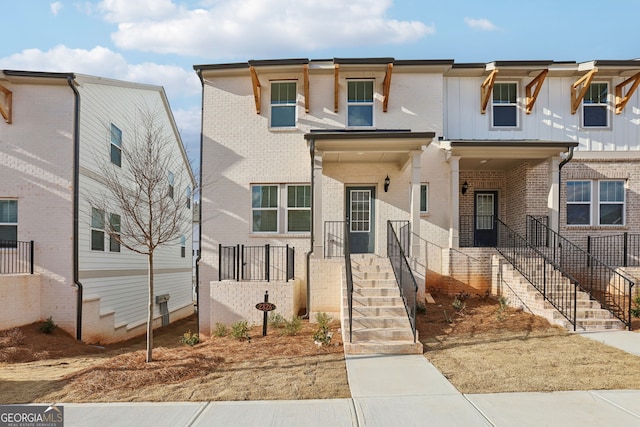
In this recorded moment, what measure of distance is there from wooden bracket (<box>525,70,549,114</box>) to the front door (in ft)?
18.6

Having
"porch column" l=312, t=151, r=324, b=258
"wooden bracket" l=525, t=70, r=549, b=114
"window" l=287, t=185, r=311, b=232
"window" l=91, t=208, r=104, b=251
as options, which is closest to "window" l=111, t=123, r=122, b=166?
"window" l=91, t=208, r=104, b=251

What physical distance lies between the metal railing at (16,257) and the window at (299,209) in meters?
7.10

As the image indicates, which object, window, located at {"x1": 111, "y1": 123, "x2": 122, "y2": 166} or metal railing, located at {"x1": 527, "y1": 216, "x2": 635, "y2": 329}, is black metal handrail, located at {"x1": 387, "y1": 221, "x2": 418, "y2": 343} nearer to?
metal railing, located at {"x1": 527, "y1": 216, "x2": 635, "y2": 329}

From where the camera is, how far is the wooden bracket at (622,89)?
13477 millimetres

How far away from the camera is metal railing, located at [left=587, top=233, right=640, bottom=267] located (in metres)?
13.5

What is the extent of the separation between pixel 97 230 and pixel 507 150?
489 inches

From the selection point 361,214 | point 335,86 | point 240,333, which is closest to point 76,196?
point 240,333

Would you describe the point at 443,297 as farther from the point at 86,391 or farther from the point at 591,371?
the point at 86,391

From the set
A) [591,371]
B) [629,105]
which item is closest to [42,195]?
[591,371]

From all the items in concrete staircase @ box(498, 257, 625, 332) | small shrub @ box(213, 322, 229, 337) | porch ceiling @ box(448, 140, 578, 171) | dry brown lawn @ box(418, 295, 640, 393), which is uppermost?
porch ceiling @ box(448, 140, 578, 171)

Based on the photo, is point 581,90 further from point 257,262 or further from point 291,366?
point 291,366

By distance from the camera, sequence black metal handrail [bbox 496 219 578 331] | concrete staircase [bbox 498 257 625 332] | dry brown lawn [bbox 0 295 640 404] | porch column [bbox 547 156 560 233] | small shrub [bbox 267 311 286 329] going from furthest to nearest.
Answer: porch column [bbox 547 156 560 233] < small shrub [bbox 267 311 286 329] < black metal handrail [bbox 496 219 578 331] < concrete staircase [bbox 498 257 625 332] < dry brown lawn [bbox 0 295 640 404]

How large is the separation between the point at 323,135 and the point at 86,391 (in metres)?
7.71
